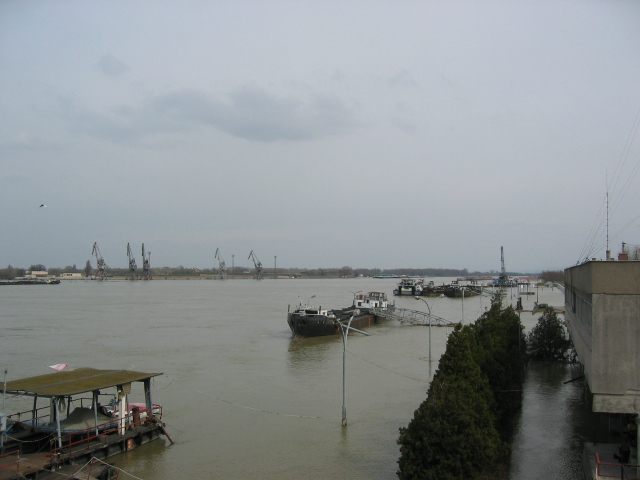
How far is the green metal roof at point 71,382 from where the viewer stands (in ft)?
47.1

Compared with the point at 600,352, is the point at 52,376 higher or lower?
lower

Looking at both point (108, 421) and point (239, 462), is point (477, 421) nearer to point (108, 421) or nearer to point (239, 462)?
point (239, 462)

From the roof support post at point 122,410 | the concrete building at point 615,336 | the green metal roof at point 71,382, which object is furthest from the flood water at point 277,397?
the concrete building at point 615,336

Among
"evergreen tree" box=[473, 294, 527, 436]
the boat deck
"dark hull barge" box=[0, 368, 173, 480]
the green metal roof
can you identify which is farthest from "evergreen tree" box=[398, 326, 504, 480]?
the green metal roof

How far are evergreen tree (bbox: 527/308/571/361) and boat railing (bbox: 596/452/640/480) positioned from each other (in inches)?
728

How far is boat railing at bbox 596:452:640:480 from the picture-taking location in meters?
10.3

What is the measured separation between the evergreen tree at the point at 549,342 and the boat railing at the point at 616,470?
18479 millimetres

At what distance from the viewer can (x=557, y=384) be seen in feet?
76.4

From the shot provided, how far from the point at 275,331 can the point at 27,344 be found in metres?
18.4

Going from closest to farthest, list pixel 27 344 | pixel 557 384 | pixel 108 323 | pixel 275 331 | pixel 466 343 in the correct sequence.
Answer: pixel 466 343
pixel 557 384
pixel 27 344
pixel 275 331
pixel 108 323

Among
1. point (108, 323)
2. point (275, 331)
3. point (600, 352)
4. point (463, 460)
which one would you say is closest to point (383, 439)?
point (463, 460)

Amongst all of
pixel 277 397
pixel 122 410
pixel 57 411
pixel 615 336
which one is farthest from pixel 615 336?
pixel 277 397

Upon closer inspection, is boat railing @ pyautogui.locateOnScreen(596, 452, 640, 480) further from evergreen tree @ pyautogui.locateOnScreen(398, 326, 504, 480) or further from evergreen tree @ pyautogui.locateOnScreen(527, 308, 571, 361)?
evergreen tree @ pyautogui.locateOnScreen(527, 308, 571, 361)

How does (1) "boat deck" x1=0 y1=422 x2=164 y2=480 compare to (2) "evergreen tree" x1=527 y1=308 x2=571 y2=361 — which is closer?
(1) "boat deck" x1=0 y1=422 x2=164 y2=480
